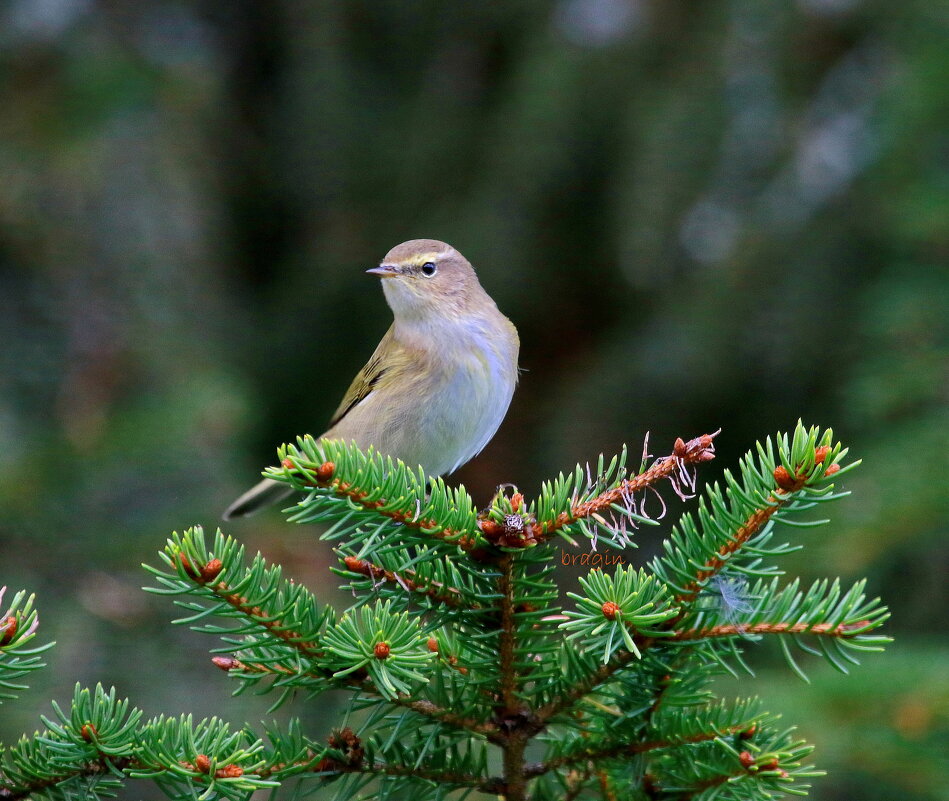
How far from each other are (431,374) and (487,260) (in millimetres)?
1463

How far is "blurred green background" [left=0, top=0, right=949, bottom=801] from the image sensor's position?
3.35 m

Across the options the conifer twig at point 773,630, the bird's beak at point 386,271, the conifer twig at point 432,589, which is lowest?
the conifer twig at point 773,630

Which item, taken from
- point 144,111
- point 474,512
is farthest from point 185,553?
point 144,111

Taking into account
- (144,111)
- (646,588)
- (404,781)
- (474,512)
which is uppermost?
(144,111)

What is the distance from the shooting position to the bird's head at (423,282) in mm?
3727

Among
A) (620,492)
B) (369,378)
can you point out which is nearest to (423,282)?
(369,378)

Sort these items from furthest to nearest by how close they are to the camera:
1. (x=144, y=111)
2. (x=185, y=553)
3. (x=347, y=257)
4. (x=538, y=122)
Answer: (x=347, y=257) → (x=538, y=122) → (x=144, y=111) → (x=185, y=553)

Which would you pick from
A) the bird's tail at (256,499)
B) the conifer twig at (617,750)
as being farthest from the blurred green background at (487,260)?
the conifer twig at (617,750)

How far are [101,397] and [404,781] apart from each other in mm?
2430

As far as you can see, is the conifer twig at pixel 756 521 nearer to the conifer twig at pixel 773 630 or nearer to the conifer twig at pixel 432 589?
the conifer twig at pixel 773 630

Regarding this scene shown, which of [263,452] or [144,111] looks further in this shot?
[263,452]

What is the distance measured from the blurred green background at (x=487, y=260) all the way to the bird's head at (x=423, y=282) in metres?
0.76

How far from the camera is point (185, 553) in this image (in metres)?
1.62

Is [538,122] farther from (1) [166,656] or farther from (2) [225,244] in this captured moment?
(1) [166,656]
